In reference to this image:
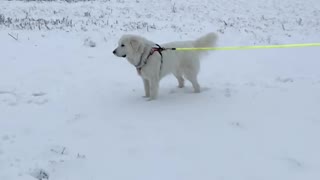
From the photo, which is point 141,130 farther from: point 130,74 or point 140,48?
point 130,74

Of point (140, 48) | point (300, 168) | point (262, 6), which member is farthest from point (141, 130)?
point (262, 6)

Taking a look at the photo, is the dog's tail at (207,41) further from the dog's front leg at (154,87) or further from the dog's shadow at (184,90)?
the dog's front leg at (154,87)

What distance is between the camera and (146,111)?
19.9 feet

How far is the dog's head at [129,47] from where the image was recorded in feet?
20.7

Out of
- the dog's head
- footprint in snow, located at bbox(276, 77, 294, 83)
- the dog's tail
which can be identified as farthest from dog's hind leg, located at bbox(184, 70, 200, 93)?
footprint in snow, located at bbox(276, 77, 294, 83)

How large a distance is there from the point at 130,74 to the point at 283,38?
5.36 meters

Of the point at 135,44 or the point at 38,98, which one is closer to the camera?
the point at 135,44

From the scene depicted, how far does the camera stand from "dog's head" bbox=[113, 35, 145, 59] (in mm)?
6305

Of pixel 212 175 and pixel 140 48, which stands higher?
pixel 140 48

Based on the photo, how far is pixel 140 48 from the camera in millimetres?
6363

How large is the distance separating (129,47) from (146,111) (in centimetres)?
99

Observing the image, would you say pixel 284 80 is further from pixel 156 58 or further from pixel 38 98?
pixel 38 98

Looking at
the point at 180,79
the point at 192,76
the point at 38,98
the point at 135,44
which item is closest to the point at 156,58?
the point at 135,44

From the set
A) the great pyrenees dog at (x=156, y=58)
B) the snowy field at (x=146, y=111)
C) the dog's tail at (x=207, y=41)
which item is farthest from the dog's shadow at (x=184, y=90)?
the dog's tail at (x=207, y=41)
